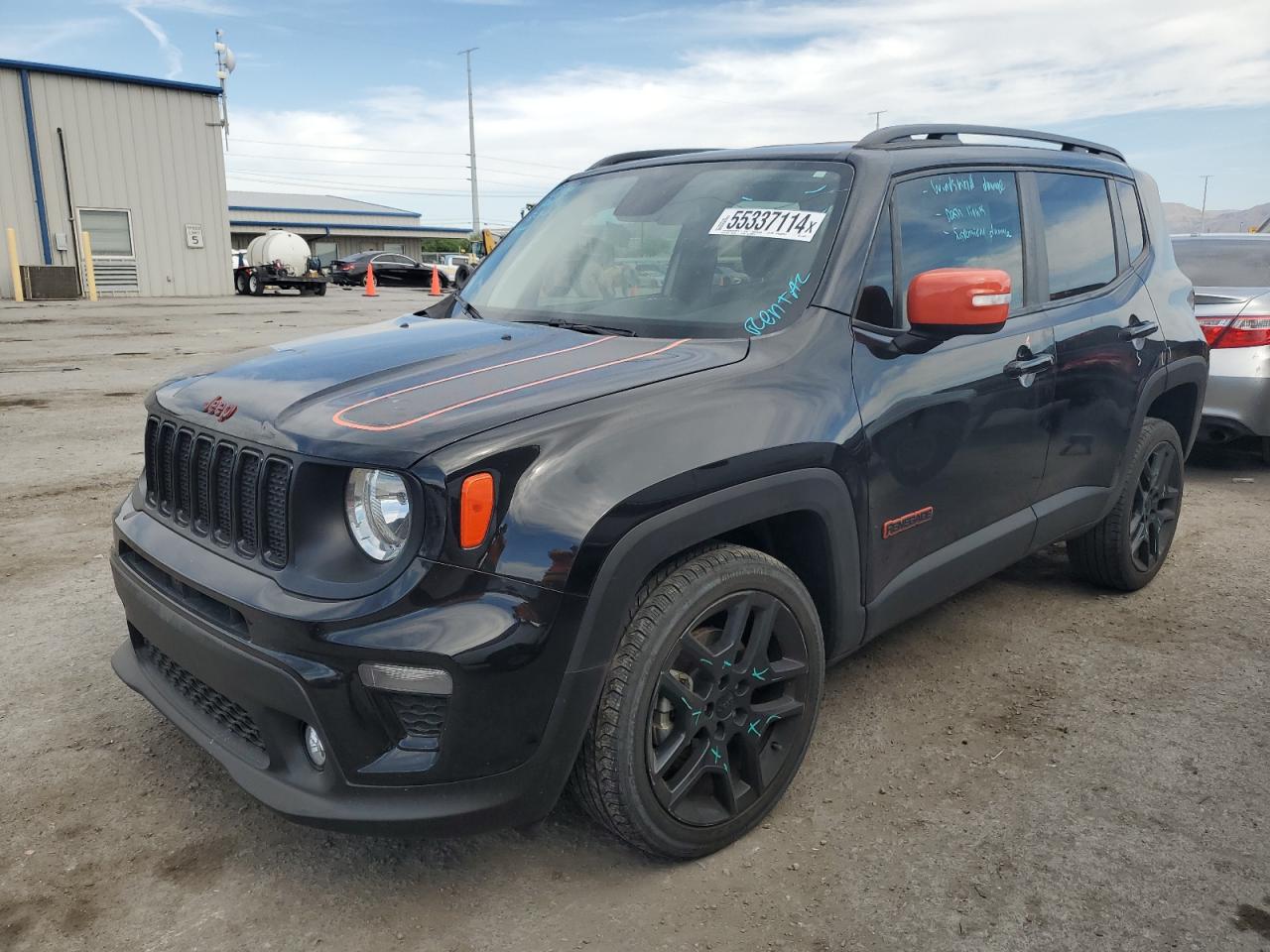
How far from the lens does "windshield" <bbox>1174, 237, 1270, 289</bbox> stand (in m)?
6.59

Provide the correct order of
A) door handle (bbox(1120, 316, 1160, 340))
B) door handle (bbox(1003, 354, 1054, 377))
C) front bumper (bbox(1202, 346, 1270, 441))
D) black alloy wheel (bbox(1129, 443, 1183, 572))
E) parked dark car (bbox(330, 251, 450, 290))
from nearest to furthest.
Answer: door handle (bbox(1003, 354, 1054, 377))
door handle (bbox(1120, 316, 1160, 340))
black alloy wheel (bbox(1129, 443, 1183, 572))
front bumper (bbox(1202, 346, 1270, 441))
parked dark car (bbox(330, 251, 450, 290))

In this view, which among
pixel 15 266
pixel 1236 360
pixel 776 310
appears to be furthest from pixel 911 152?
pixel 15 266

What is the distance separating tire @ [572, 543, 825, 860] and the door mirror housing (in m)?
0.83

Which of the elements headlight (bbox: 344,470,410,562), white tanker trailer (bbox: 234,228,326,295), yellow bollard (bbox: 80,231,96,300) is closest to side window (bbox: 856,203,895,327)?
headlight (bbox: 344,470,410,562)

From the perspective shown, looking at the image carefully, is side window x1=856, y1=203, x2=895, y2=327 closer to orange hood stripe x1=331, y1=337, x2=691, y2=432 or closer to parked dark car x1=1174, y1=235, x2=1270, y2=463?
orange hood stripe x1=331, y1=337, x2=691, y2=432

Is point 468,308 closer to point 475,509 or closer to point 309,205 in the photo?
point 475,509

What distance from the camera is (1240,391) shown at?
241 inches

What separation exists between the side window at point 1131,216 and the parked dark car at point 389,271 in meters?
33.4

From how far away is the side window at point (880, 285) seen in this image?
287 cm

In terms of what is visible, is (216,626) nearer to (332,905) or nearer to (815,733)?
(332,905)

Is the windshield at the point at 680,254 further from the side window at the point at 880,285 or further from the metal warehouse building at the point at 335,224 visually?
the metal warehouse building at the point at 335,224

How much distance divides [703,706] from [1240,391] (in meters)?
5.24

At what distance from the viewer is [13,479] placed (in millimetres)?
→ 6012

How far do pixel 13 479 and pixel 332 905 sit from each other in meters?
4.86
